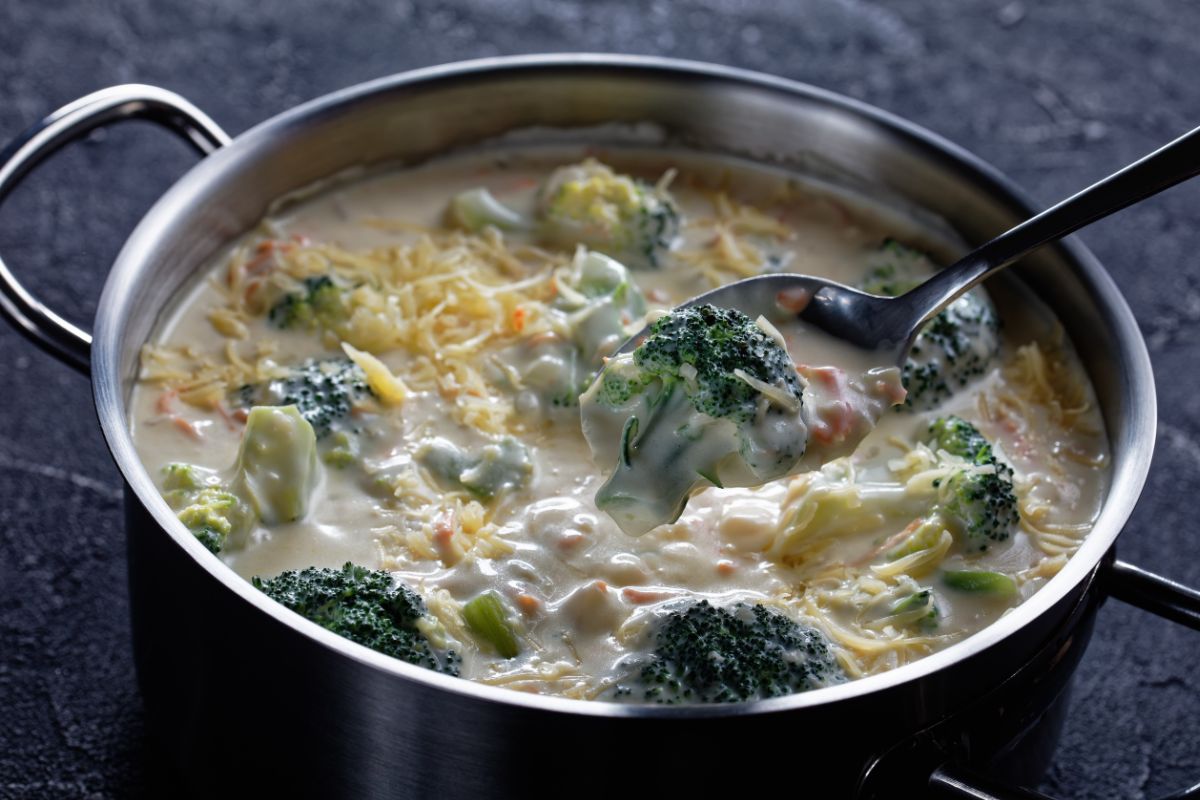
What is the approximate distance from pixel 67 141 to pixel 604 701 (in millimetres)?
1602

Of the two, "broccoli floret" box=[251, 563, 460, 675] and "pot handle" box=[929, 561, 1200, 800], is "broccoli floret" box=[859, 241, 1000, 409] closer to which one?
"pot handle" box=[929, 561, 1200, 800]

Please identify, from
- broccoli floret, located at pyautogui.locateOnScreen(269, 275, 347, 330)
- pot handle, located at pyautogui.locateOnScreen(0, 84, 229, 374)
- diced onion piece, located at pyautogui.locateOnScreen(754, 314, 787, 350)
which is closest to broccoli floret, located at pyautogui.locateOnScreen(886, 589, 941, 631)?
diced onion piece, located at pyautogui.locateOnScreen(754, 314, 787, 350)

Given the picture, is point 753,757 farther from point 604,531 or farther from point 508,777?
point 604,531

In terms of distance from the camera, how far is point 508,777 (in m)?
2.20

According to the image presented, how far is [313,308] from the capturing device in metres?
3.26

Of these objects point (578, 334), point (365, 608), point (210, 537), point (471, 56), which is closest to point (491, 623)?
point (365, 608)

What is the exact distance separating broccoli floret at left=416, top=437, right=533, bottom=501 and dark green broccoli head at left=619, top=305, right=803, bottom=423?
382mm

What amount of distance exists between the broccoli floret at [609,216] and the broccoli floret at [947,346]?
1.71 ft

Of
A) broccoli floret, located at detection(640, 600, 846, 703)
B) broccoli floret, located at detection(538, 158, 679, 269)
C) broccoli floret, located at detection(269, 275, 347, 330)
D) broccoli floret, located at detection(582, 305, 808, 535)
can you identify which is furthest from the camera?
broccoli floret, located at detection(538, 158, 679, 269)

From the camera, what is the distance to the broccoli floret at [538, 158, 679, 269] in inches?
139

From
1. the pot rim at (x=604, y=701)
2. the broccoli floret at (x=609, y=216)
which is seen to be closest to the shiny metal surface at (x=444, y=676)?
the pot rim at (x=604, y=701)

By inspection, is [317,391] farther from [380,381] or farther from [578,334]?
[578,334]

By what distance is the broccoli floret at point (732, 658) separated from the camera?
7.84 ft

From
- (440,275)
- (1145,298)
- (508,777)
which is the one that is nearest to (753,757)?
(508,777)
